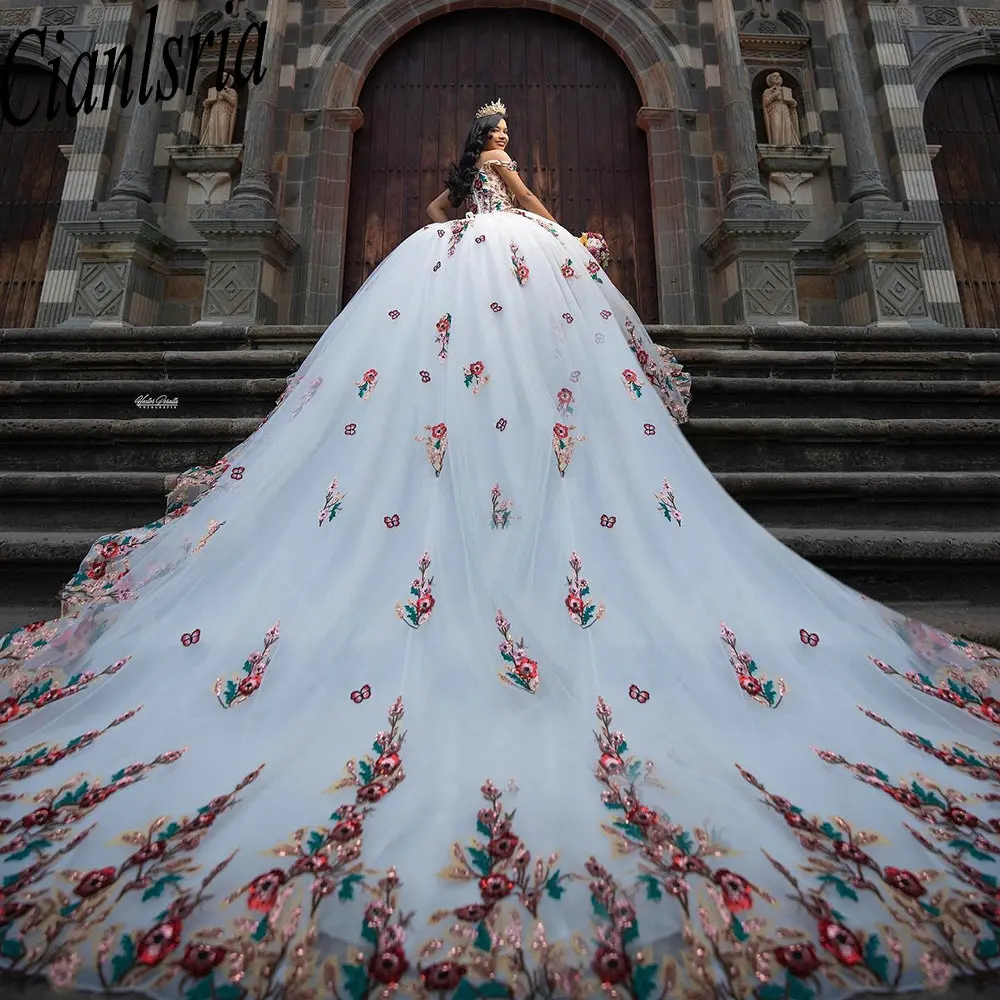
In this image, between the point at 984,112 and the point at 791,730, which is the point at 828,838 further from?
the point at 984,112

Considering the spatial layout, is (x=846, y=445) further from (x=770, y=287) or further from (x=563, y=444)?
(x=770, y=287)

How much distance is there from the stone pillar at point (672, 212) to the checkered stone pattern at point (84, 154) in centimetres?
560

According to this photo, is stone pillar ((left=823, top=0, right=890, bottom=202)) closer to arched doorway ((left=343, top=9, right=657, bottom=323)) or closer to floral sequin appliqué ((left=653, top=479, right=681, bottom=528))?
arched doorway ((left=343, top=9, right=657, bottom=323))

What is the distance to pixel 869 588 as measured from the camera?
222 centimetres

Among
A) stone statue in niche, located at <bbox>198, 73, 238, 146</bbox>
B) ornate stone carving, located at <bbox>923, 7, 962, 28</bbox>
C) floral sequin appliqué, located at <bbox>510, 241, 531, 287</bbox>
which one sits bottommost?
floral sequin appliqué, located at <bbox>510, 241, 531, 287</bbox>

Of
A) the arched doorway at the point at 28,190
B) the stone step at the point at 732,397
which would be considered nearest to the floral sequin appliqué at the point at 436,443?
the stone step at the point at 732,397

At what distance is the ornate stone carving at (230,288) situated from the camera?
5145 millimetres

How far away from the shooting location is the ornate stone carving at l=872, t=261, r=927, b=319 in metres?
5.17

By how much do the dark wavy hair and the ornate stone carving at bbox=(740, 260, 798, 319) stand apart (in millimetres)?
2890

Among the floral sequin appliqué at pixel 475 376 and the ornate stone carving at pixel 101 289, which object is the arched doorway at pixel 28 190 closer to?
the ornate stone carving at pixel 101 289

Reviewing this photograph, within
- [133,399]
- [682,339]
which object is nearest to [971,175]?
[682,339]

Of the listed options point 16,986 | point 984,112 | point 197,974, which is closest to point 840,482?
point 197,974

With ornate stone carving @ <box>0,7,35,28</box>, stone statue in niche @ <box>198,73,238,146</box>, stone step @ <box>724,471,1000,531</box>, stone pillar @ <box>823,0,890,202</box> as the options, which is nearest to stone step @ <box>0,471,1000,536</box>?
stone step @ <box>724,471,1000,531</box>

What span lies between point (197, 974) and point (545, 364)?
1884 mm
